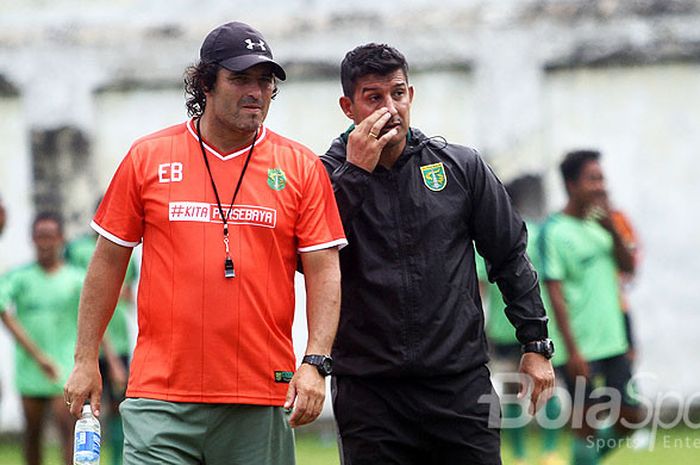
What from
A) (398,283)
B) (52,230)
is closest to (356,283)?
(398,283)

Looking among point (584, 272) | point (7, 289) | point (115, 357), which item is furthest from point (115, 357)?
point (584, 272)

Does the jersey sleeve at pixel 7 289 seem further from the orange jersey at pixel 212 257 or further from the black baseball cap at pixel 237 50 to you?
the black baseball cap at pixel 237 50

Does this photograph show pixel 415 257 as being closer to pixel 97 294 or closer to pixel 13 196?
pixel 97 294

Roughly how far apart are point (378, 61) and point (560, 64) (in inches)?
411

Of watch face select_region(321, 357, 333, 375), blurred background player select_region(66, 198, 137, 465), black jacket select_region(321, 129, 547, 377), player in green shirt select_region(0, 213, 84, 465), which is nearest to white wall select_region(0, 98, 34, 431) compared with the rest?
blurred background player select_region(66, 198, 137, 465)

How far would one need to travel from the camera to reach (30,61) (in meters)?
16.1

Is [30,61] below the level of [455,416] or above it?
above

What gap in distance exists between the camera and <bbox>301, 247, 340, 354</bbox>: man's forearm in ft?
17.5

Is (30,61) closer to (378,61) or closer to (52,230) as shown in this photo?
(52,230)

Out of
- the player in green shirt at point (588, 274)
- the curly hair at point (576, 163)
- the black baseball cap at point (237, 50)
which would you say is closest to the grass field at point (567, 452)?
the player in green shirt at point (588, 274)

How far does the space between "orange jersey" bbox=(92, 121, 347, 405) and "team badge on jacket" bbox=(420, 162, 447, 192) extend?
0.49 meters

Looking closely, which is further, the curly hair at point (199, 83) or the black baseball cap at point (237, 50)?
the curly hair at point (199, 83)

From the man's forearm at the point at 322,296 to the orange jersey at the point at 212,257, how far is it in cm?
5

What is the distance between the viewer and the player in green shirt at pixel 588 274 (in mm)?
9875
